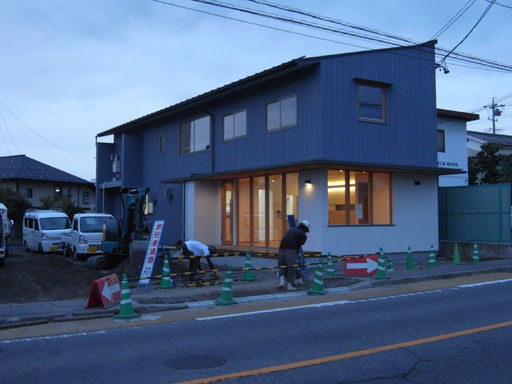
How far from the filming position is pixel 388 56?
19.6 m

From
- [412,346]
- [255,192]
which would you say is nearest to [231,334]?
[412,346]

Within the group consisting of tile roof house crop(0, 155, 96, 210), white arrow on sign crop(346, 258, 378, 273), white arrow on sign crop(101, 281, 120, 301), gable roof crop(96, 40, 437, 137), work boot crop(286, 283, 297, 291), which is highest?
gable roof crop(96, 40, 437, 137)

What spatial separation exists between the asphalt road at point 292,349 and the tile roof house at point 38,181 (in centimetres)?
4403

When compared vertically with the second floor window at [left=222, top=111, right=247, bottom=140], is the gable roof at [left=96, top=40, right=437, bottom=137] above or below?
above

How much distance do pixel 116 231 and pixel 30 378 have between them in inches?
557

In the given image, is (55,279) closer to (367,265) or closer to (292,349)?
(367,265)

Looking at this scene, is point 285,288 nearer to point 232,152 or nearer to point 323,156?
point 323,156

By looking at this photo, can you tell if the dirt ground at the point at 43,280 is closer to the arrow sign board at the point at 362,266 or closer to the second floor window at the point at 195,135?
the arrow sign board at the point at 362,266

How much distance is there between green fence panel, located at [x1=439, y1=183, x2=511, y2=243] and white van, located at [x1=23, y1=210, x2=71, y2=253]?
17696mm

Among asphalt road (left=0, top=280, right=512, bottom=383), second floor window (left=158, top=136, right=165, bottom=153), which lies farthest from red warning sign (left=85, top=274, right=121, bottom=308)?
second floor window (left=158, top=136, right=165, bottom=153)

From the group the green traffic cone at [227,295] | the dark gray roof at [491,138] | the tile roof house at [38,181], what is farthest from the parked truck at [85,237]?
the dark gray roof at [491,138]

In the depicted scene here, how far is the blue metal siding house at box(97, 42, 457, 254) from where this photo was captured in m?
18.1

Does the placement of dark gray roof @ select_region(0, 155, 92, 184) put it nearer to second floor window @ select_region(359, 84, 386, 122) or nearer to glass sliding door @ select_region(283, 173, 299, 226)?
glass sliding door @ select_region(283, 173, 299, 226)

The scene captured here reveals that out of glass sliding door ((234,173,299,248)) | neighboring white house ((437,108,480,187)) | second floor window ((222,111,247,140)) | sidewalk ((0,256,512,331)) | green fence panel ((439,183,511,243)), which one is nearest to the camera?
sidewalk ((0,256,512,331))
